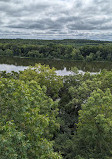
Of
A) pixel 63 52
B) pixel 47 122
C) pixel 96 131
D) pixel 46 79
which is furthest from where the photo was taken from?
pixel 63 52

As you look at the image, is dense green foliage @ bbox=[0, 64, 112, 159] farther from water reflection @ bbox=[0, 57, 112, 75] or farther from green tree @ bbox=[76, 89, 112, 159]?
water reflection @ bbox=[0, 57, 112, 75]

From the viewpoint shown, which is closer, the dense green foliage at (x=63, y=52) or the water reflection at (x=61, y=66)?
the water reflection at (x=61, y=66)

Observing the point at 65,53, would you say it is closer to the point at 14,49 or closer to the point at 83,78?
the point at 14,49

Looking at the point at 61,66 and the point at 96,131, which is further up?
the point at 61,66

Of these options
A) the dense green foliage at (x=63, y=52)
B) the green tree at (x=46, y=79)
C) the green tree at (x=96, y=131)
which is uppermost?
the dense green foliage at (x=63, y=52)

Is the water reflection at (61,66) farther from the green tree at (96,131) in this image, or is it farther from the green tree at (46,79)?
the green tree at (96,131)

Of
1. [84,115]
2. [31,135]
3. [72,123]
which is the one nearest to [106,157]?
[84,115]

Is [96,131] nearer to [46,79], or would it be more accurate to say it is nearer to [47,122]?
[47,122]

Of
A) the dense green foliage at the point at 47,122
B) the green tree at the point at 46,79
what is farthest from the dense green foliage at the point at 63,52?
the dense green foliage at the point at 47,122

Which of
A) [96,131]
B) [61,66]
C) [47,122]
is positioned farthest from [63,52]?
[47,122]
